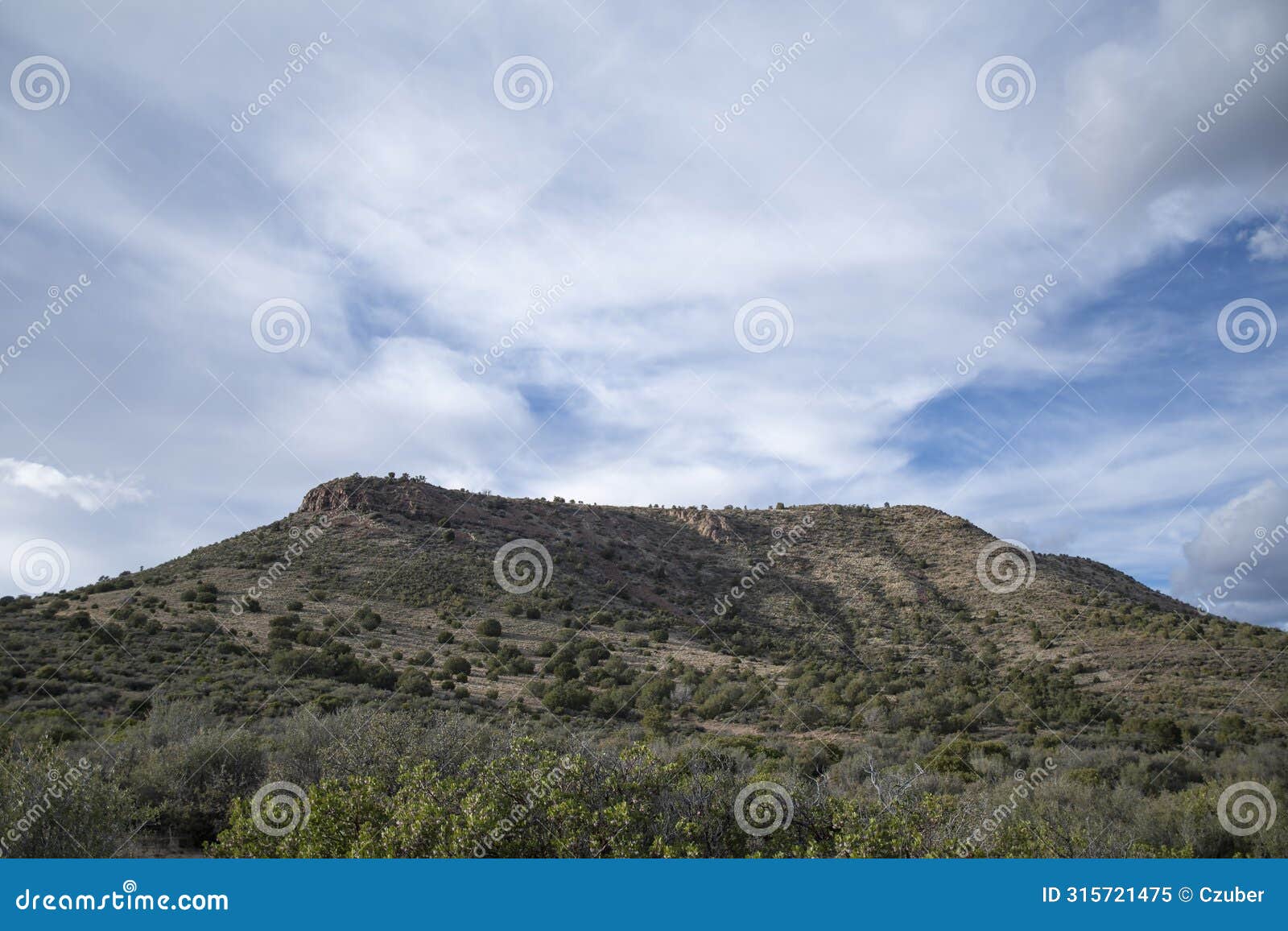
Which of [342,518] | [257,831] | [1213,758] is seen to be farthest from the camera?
[342,518]

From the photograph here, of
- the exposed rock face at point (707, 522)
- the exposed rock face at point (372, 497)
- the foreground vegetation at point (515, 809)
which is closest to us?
the foreground vegetation at point (515, 809)

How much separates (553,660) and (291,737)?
24.5 metres

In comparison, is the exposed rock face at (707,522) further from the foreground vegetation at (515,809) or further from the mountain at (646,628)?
the foreground vegetation at (515,809)

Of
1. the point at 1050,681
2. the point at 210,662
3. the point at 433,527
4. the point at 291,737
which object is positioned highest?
the point at 433,527

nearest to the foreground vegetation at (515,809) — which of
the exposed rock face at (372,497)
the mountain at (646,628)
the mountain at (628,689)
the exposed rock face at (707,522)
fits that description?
the mountain at (628,689)

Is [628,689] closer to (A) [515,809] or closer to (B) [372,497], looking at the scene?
(A) [515,809]

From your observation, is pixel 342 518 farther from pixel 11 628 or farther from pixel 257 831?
pixel 257 831

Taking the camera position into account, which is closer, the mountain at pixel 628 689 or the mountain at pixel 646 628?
the mountain at pixel 628 689

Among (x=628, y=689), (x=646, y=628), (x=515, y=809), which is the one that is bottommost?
(x=515, y=809)

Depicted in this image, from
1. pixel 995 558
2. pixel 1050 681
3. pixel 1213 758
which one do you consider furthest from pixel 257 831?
pixel 995 558

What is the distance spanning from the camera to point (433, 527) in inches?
2554

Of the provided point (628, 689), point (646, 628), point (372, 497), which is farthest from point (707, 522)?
point (628, 689)

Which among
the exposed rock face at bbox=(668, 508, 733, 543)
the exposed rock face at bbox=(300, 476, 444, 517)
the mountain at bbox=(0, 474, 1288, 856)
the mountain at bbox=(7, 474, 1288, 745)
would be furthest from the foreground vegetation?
the exposed rock face at bbox=(668, 508, 733, 543)

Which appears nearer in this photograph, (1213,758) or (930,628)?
(1213,758)
